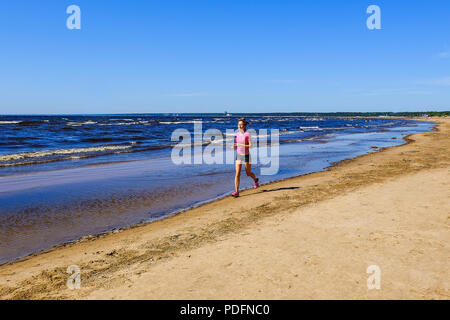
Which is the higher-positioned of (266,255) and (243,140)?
(243,140)

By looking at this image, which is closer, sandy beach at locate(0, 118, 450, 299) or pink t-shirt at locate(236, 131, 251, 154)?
sandy beach at locate(0, 118, 450, 299)

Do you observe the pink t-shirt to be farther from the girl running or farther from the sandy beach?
the sandy beach

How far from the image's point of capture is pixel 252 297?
349cm

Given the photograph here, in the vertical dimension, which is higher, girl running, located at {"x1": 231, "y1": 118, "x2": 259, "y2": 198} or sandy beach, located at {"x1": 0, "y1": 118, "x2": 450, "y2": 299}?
girl running, located at {"x1": 231, "y1": 118, "x2": 259, "y2": 198}

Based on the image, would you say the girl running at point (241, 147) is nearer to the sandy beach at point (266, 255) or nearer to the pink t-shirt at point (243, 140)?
the pink t-shirt at point (243, 140)

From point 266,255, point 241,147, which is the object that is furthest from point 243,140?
point 266,255

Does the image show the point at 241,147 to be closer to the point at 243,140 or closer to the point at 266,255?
the point at 243,140

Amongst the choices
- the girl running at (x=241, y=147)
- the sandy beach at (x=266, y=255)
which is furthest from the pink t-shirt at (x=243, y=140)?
the sandy beach at (x=266, y=255)

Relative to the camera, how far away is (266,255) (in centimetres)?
452

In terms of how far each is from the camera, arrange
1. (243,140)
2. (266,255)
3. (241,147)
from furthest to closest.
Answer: (241,147) → (243,140) → (266,255)

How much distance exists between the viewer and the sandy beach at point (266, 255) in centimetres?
367

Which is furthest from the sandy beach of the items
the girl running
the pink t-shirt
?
the pink t-shirt

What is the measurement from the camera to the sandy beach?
367cm
